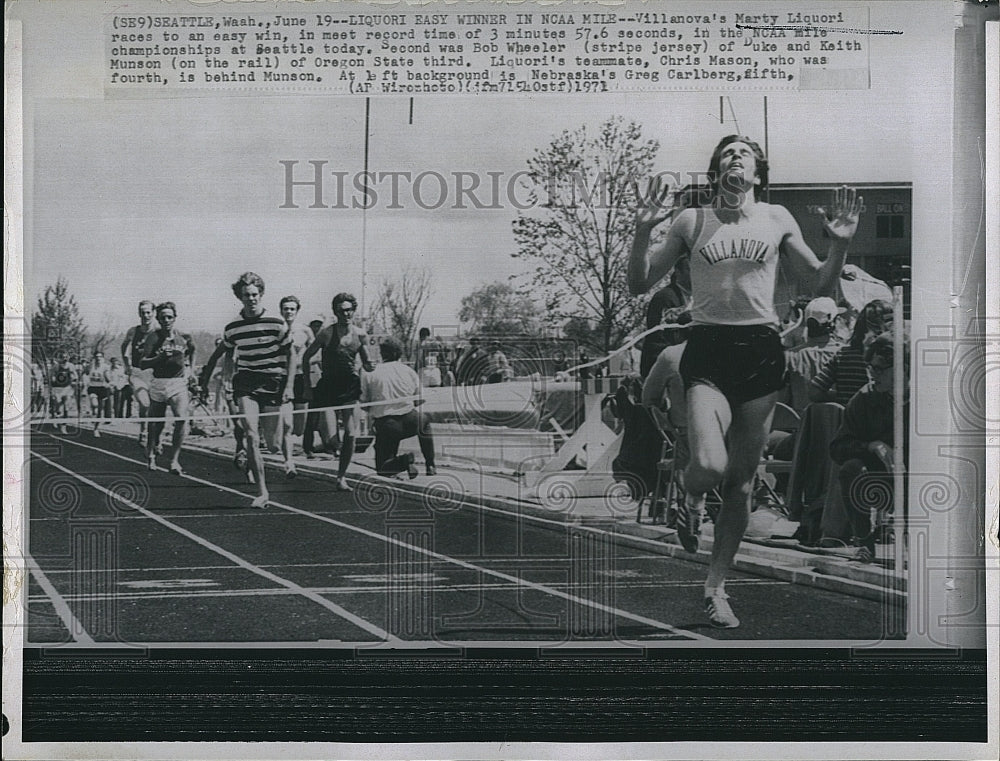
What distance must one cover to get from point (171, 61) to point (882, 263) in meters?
2.88

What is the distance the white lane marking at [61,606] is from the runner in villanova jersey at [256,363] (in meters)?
0.84

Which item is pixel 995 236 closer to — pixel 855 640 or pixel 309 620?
pixel 855 640

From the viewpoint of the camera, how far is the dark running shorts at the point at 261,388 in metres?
4.92

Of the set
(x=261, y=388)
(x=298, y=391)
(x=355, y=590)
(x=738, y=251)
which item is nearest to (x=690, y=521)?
(x=738, y=251)

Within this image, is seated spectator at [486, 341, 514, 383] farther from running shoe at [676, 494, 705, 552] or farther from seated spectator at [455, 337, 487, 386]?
running shoe at [676, 494, 705, 552]

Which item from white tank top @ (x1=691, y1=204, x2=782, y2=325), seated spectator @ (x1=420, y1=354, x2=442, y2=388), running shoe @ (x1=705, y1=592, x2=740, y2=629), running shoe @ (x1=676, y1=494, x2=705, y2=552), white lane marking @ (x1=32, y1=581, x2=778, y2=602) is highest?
white tank top @ (x1=691, y1=204, x2=782, y2=325)

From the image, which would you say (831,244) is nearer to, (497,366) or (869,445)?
(869,445)

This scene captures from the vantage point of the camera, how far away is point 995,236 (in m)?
4.77

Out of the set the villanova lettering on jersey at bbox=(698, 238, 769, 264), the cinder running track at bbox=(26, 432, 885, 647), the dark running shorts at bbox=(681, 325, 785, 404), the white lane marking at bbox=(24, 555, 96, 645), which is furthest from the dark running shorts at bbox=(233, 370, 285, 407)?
the villanova lettering on jersey at bbox=(698, 238, 769, 264)

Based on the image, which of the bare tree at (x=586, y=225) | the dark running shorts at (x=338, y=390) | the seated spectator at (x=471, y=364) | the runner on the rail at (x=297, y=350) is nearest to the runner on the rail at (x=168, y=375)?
the runner on the rail at (x=297, y=350)

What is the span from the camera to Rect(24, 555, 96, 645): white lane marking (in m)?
4.88

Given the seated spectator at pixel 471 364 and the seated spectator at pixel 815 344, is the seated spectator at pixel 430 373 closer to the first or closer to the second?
the seated spectator at pixel 471 364

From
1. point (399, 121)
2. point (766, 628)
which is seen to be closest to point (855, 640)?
point (766, 628)

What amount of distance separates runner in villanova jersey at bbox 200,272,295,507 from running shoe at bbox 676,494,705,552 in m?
1.61
